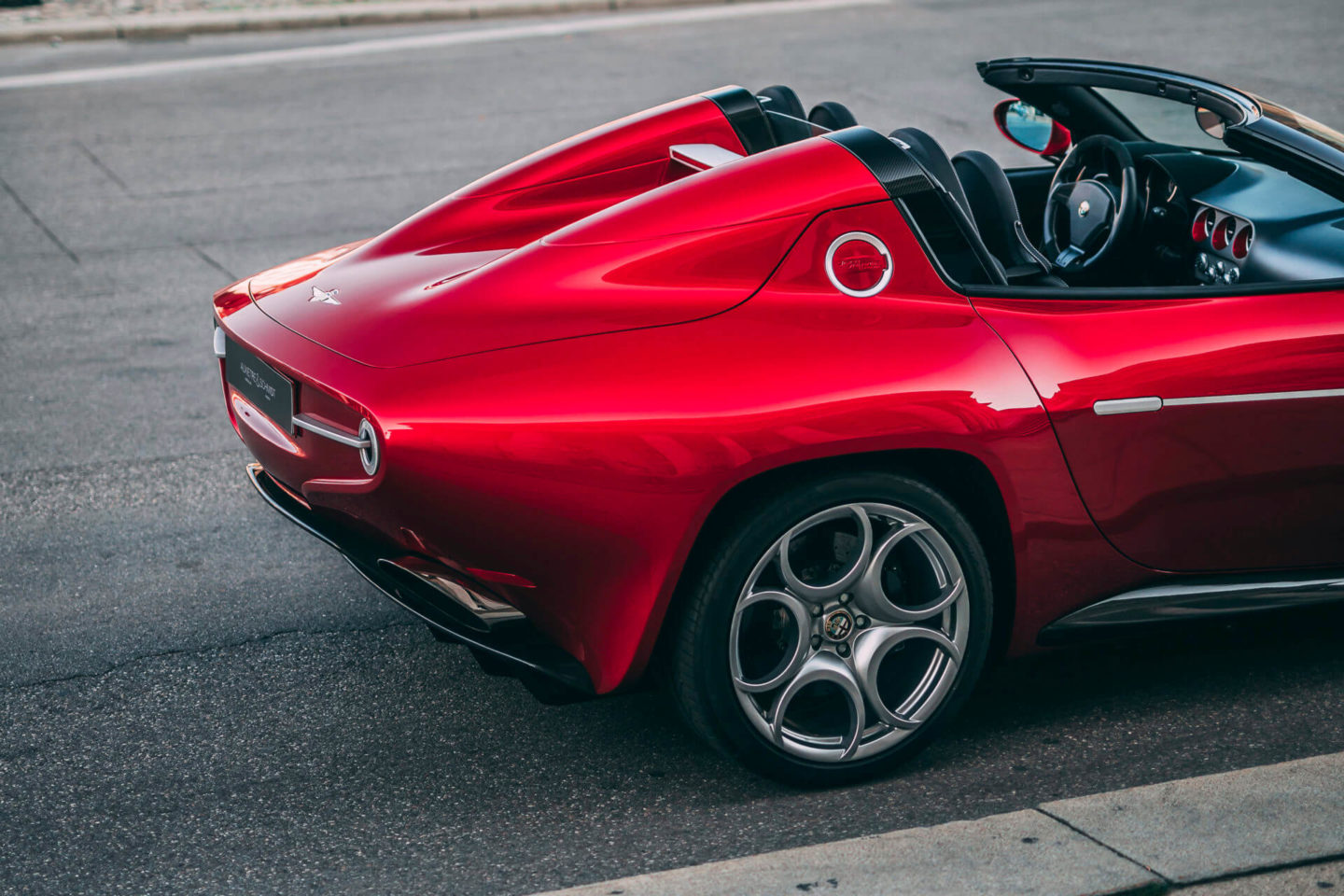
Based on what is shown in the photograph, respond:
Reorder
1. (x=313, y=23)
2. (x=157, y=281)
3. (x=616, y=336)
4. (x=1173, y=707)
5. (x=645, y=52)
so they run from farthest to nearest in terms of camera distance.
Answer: (x=313, y=23)
(x=645, y=52)
(x=157, y=281)
(x=1173, y=707)
(x=616, y=336)

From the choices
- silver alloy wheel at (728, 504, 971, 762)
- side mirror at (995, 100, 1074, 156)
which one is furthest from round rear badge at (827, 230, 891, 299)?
side mirror at (995, 100, 1074, 156)

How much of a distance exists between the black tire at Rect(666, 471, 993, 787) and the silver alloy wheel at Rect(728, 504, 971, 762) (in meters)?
0.02

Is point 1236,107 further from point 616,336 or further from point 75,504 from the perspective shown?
point 75,504

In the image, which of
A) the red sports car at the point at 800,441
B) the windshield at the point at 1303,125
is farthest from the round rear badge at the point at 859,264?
the windshield at the point at 1303,125

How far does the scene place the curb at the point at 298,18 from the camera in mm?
15328

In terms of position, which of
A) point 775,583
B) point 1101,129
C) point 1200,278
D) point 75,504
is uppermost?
point 1101,129

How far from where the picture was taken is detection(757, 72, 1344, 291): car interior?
362 centimetres

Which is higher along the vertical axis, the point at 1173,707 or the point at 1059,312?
the point at 1059,312

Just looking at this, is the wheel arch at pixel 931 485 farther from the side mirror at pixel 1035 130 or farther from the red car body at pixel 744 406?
the side mirror at pixel 1035 130

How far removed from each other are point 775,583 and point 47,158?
28.9ft

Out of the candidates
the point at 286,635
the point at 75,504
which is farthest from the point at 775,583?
the point at 75,504

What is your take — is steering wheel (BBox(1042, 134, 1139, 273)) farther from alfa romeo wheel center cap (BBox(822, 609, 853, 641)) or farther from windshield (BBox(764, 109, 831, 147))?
alfa romeo wheel center cap (BBox(822, 609, 853, 641))

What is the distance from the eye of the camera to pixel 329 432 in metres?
3.07

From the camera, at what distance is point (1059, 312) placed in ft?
10.5
